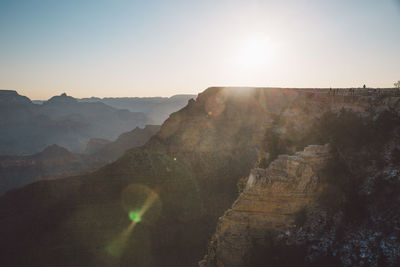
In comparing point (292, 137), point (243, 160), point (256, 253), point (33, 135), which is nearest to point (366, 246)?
point (256, 253)

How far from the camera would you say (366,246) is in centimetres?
741

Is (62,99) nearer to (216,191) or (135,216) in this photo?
(216,191)

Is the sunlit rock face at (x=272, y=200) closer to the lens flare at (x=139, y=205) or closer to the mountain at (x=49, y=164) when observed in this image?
the lens flare at (x=139, y=205)

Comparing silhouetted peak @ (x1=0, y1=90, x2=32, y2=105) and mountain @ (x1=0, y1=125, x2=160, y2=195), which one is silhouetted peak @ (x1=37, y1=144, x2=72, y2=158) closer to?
mountain @ (x1=0, y1=125, x2=160, y2=195)

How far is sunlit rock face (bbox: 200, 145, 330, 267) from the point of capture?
968cm

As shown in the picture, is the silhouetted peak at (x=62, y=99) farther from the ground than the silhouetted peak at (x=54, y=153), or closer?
farther from the ground

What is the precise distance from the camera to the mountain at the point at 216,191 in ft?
28.7

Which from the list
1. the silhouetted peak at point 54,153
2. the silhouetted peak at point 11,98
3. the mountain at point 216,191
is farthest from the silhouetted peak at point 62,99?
the mountain at point 216,191

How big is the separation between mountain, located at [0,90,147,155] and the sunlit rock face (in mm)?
127907

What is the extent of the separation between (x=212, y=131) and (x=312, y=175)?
3492 centimetres

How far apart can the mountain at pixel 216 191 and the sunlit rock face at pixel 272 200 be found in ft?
0.24

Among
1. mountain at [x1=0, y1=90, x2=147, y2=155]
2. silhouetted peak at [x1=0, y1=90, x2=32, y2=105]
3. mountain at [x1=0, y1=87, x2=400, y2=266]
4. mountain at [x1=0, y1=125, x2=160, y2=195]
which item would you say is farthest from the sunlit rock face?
silhouetted peak at [x1=0, y1=90, x2=32, y2=105]

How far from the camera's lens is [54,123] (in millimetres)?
138750

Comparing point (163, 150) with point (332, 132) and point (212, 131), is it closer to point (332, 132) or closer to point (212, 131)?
point (212, 131)
